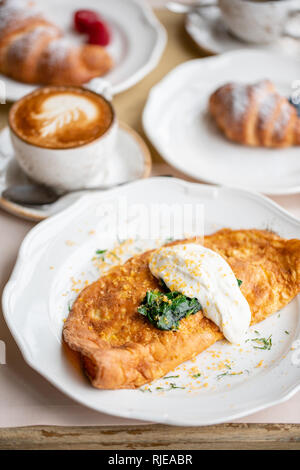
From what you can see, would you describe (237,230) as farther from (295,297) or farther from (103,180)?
(103,180)

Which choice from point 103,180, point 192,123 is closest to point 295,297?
point 103,180

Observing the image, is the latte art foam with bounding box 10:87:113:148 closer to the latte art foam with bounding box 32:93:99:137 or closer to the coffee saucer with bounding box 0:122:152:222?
the latte art foam with bounding box 32:93:99:137

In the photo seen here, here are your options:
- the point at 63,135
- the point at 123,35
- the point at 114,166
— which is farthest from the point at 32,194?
the point at 123,35

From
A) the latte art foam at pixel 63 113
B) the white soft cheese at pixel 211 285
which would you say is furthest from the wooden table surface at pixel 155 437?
the latte art foam at pixel 63 113

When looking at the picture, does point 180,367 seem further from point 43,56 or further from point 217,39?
point 217,39

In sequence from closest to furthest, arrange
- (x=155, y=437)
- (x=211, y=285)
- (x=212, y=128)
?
1. (x=155, y=437)
2. (x=211, y=285)
3. (x=212, y=128)
